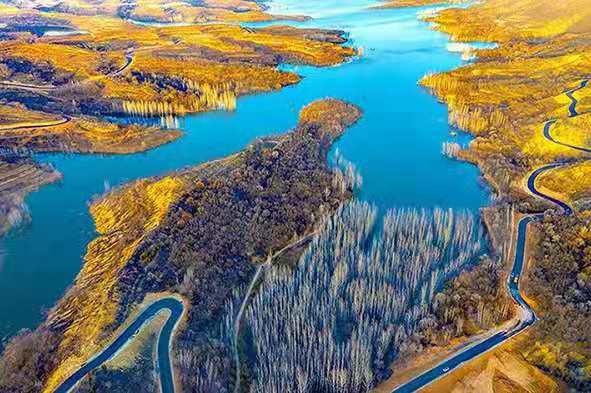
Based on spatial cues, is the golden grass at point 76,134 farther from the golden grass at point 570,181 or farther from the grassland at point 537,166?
the golden grass at point 570,181

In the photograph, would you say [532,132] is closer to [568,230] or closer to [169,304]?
[568,230]

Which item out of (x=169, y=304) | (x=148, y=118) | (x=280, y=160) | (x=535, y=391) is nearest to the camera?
(x=535, y=391)

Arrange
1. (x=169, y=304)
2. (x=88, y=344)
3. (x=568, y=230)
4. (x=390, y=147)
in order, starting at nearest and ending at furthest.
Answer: (x=88, y=344) < (x=169, y=304) < (x=568, y=230) < (x=390, y=147)

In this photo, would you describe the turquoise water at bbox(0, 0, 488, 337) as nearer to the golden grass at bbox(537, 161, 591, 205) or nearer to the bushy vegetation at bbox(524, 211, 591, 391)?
the golden grass at bbox(537, 161, 591, 205)

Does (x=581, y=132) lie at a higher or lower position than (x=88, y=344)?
higher

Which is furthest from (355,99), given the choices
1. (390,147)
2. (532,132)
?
(532,132)

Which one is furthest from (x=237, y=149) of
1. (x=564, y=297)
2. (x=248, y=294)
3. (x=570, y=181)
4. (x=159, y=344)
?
(x=564, y=297)

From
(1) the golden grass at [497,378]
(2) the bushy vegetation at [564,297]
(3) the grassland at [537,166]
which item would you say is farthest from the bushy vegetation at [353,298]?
(2) the bushy vegetation at [564,297]

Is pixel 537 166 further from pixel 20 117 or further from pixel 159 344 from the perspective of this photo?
pixel 20 117
